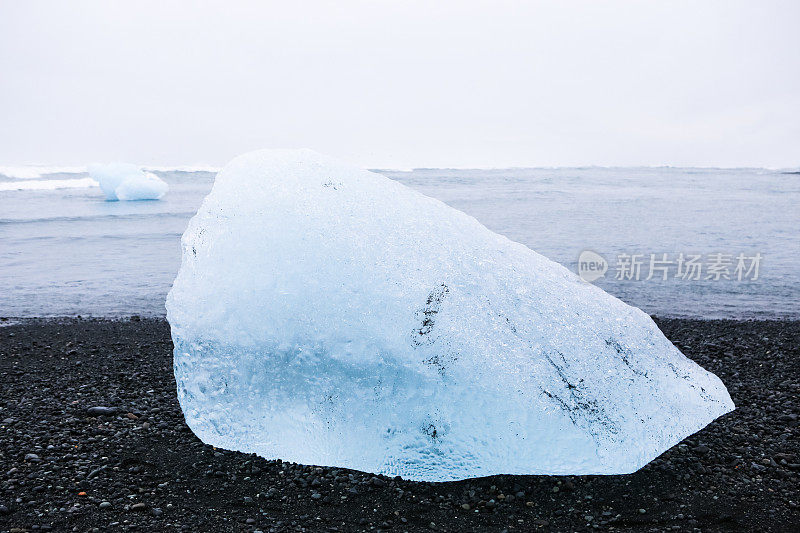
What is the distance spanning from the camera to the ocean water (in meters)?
10.1

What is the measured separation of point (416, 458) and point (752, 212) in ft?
80.6

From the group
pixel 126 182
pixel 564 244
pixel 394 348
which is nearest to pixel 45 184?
pixel 126 182

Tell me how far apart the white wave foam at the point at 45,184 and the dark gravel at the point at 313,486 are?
1533 inches

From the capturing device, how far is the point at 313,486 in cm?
390

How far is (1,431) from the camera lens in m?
4.65

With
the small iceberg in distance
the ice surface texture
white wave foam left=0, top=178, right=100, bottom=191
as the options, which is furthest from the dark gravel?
white wave foam left=0, top=178, right=100, bottom=191

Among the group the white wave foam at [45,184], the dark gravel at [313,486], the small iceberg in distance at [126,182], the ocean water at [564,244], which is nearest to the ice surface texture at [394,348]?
the dark gravel at [313,486]

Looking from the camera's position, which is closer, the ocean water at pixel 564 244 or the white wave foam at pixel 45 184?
the ocean water at pixel 564 244

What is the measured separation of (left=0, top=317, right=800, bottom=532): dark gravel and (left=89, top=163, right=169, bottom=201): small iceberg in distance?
25759 mm

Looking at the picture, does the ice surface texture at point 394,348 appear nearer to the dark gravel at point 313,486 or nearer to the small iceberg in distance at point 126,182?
the dark gravel at point 313,486

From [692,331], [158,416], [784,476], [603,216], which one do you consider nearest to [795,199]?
[603,216]

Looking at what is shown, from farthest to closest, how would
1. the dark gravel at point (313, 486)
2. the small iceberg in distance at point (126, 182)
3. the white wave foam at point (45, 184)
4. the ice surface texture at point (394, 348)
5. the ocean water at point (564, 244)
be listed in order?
the white wave foam at point (45, 184), the small iceberg in distance at point (126, 182), the ocean water at point (564, 244), the ice surface texture at point (394, 348), the dark gravel at point (313, 486)

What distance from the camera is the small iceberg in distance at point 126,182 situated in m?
28.7

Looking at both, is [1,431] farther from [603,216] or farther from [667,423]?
[603,216]
